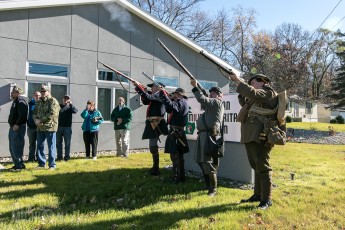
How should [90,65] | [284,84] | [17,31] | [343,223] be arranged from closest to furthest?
[343,223] < [17,31] < [90,65] < [284,84]

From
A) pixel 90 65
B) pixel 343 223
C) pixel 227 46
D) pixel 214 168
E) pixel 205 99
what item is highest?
pixel 227 46

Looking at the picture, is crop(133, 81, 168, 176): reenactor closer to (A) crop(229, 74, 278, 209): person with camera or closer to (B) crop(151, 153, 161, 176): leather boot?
(B) crop(151, 153, 161, 176): leather boot

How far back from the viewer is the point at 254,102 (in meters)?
5.33

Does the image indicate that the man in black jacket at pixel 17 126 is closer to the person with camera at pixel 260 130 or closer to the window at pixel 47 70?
the window at pixel 47 70

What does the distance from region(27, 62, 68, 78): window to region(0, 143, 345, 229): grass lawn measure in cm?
367

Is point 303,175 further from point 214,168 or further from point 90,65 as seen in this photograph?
point 90,65

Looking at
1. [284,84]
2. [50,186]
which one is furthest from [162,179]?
[284,84]

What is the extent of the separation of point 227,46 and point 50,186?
39303 millimetres

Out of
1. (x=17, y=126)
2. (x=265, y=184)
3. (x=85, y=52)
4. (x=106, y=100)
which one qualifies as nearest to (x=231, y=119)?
(x=265, y=184)

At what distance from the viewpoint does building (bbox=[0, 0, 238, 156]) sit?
34.7ft

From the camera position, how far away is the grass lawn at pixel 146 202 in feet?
15.7

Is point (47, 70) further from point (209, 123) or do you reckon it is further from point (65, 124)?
point (209, 123)

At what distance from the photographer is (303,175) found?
27.7 feet

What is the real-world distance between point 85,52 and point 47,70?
4.94 feet
